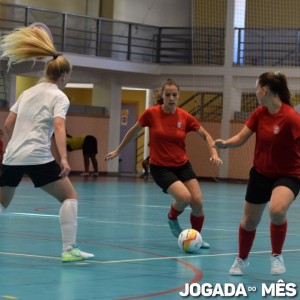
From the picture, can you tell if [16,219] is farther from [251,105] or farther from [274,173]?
[251,105]

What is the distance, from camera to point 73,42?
3133 centimetres

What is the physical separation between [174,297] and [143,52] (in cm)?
2796

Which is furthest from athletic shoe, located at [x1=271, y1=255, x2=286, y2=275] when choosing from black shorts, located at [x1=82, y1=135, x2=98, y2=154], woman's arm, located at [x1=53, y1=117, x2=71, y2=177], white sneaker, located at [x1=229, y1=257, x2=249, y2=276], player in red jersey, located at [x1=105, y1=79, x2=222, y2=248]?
black shorts, located at [x1=82, y1=135, x2=98, y2=154]

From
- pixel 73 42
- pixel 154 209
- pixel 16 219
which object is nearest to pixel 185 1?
pixel 73 42

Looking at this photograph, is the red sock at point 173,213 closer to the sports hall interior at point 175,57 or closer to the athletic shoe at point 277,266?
the athletic shoe at point 277,266

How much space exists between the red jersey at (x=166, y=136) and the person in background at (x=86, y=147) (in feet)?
73.5

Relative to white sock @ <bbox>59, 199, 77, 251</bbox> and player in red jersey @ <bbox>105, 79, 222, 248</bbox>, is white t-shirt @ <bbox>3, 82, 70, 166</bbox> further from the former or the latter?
player in red jersey @ <bbox>105, 79, 222, 248</bbox>

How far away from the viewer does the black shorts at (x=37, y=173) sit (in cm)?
791

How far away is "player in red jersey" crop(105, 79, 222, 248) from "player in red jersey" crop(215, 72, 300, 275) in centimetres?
230

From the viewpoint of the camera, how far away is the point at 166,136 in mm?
10078

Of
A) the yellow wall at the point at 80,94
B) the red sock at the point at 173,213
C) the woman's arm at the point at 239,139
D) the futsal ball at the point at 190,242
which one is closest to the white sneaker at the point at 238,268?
the woman's arm at the point at 239,139

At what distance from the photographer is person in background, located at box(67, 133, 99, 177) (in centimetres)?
3256

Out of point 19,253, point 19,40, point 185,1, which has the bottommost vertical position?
point 19,253

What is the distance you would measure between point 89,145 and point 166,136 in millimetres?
22650
